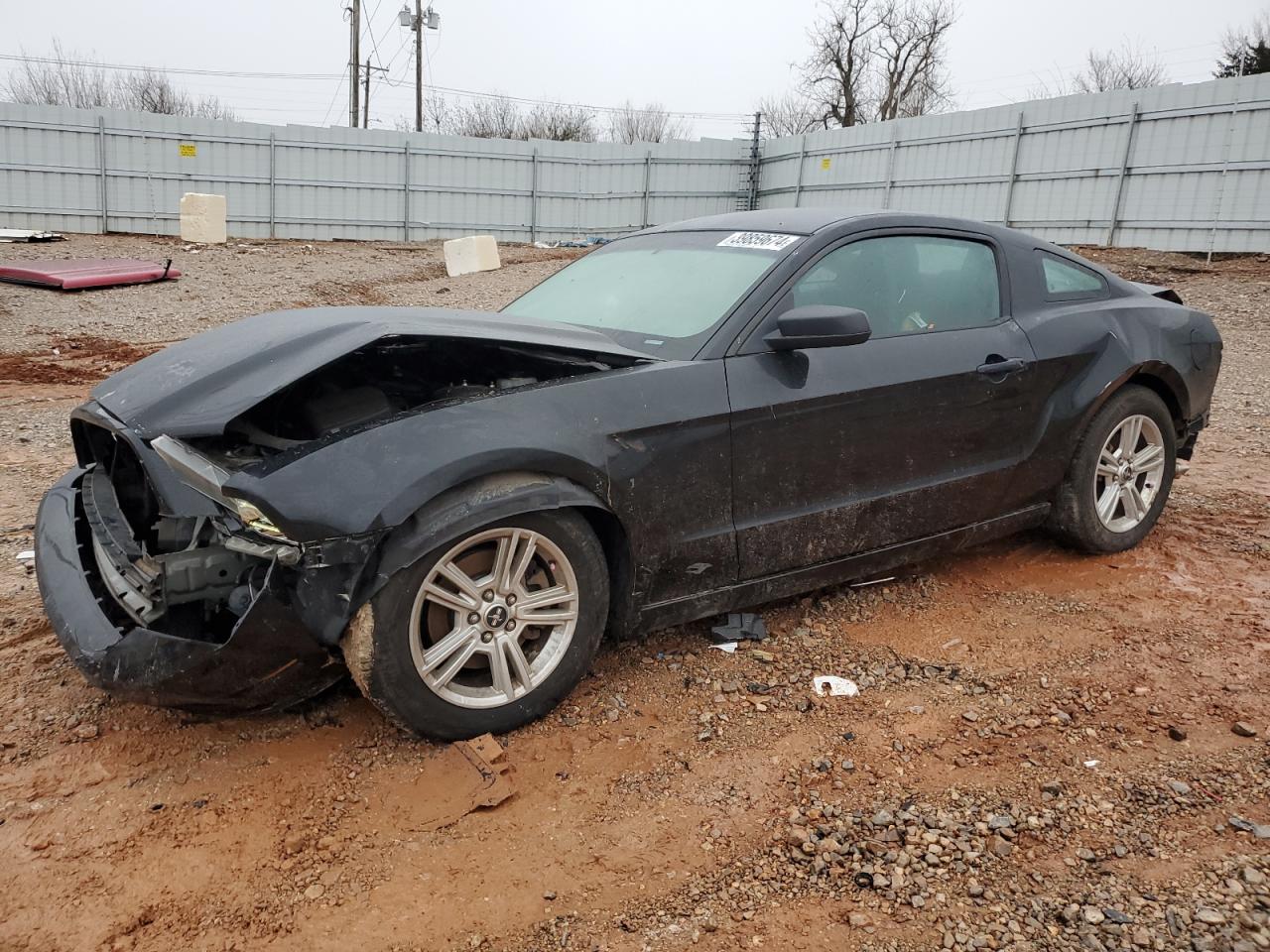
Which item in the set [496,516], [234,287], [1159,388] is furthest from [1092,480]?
[234,287]

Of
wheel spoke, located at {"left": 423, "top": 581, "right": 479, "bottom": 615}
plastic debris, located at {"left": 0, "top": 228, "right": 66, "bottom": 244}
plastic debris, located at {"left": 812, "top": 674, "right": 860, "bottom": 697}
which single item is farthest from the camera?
plastic debris, located at {"left": 0, "top": 228, "right": 66, "bottom": 244}

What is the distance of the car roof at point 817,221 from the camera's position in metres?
3.78

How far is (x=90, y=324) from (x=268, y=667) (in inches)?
423

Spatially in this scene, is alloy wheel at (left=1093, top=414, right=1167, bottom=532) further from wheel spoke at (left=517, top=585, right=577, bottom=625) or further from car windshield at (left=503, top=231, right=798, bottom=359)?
wheel spoke at (left=517, top=585, right=577, bottom=625)

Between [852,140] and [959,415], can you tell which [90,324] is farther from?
[852,140]

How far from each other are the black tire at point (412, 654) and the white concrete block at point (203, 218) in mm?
20319

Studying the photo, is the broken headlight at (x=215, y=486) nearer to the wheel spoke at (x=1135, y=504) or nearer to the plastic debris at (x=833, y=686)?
the plastic debris at (x=833, y=686)

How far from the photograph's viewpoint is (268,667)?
258 centimetres

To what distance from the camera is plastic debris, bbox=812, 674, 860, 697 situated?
3.27 m

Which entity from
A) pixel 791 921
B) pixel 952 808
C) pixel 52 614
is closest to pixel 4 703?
pixel 52 614

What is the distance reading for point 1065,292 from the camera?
433 centimetres

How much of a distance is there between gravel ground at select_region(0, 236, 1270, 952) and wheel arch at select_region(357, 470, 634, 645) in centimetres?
54

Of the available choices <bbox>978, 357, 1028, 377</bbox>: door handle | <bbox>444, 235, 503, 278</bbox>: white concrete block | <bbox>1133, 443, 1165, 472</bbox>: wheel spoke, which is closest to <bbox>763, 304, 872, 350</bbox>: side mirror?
<bbox>978, 357, 1028, 377</bbox>: door handle

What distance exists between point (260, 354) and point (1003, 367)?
2.85m
